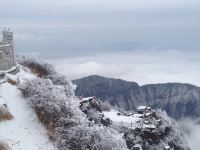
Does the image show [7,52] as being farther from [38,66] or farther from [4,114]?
[4,114]

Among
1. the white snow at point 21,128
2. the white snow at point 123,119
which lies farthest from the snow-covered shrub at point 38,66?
the white snow at point 21,128

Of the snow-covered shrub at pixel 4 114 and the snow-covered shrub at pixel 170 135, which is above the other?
the snow-covered shrub at pixel 4 114

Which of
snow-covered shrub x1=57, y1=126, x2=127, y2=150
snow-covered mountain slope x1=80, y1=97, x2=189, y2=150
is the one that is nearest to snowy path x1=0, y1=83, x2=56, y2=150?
snow-covered shrub x1=57, y1=126, x2=127, y2=150

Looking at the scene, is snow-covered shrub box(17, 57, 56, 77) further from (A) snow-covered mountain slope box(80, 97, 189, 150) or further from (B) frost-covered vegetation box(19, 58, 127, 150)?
(B) frost-covered vegetation box(19, 58, 127, 150)

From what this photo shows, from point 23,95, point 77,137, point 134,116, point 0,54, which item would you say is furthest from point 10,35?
point 134,116

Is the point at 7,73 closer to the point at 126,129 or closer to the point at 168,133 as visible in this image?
the point at 126,129

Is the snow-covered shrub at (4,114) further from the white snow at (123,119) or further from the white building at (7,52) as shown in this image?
the white snow at (123,119)
